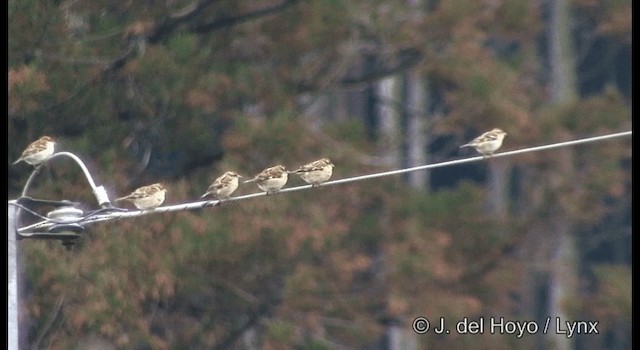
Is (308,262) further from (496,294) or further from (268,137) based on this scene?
(496,294)

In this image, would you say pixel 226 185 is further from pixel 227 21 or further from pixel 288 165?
pixel 227 21

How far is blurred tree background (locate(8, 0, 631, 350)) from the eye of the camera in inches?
709

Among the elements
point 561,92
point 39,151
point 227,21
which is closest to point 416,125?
point 561,92

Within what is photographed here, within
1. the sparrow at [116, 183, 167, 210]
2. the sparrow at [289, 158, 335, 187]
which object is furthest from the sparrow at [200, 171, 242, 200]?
the sparrow at [289, 158, 335, 187]

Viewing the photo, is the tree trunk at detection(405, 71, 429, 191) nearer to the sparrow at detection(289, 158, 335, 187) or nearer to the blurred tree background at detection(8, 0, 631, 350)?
the blurred tree background at detection(8, 0, 631, 350)

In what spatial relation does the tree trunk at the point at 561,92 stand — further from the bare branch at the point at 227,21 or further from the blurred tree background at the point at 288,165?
the bare branch at the point at 227,21

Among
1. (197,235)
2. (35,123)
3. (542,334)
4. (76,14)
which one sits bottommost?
(542,334)

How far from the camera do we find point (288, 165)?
64.0 ft

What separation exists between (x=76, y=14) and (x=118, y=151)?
1.85 meters

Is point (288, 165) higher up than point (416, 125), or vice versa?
point (416, 125)

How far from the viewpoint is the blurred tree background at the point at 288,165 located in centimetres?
1802

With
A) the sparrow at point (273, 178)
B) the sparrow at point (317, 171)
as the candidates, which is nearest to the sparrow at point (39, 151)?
the sparrow at point (273, 178)

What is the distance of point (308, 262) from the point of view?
67.9 feet
